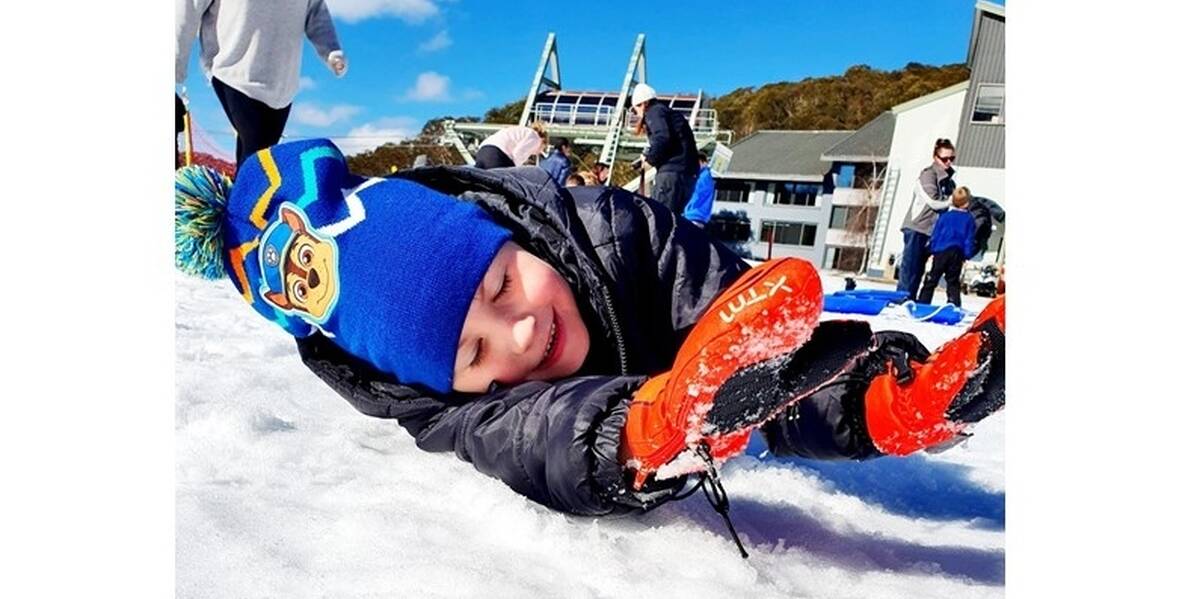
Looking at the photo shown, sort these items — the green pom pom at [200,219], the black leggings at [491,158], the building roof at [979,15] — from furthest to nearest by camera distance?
the black leggings at [491,158]
the green pom pom at [200,219]
the building roof at [979,15]

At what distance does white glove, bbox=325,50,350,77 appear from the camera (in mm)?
738

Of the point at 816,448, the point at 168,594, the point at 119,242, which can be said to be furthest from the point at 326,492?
the point at 816,448

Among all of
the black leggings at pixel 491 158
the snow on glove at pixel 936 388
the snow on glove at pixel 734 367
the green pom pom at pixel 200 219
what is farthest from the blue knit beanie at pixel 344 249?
the snow on glove at pixel 936 388

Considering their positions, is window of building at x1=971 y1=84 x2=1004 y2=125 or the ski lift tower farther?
the ski lift tower

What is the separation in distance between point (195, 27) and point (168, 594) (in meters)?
0.48

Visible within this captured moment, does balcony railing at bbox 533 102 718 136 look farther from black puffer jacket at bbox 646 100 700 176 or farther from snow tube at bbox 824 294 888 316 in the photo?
snow tube at bbox 824 294 888 316

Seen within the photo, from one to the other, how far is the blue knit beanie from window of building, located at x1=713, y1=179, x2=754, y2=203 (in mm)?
260

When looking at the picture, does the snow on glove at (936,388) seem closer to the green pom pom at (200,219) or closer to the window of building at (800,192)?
the window of building at (800,192)

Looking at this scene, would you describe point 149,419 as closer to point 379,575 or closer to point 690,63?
point 379,575

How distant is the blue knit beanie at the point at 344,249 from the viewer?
0.66 metres

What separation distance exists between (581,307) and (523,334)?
0.08m

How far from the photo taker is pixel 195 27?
74 cm

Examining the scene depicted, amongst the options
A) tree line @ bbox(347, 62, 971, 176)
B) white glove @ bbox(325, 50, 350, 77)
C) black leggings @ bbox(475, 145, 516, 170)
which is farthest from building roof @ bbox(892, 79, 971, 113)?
white glove @ bbox(325, 50, 350, 77)

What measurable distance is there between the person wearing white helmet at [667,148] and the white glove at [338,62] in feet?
0.84
